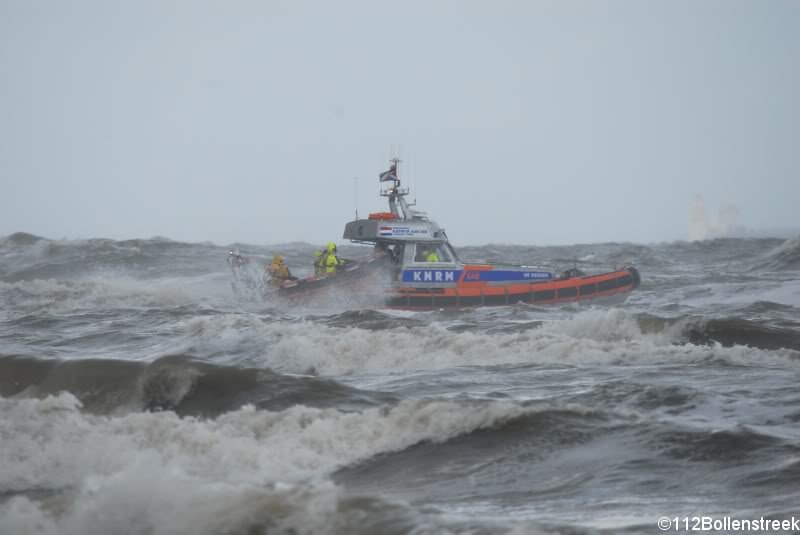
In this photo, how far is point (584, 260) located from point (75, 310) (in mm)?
30220

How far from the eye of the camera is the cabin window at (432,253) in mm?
20938

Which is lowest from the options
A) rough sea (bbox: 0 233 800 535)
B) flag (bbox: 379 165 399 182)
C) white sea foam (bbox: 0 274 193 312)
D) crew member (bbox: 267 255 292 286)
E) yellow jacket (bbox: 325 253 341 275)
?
rough sea (bbox: 0 233 800 535)

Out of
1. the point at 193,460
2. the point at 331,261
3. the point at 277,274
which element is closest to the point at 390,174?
the point at 331,261

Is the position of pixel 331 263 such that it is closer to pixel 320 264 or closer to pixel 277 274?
pixel 320 264

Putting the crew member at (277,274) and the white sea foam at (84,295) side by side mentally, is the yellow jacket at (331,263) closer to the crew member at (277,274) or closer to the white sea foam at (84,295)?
the crew member at (277,274)

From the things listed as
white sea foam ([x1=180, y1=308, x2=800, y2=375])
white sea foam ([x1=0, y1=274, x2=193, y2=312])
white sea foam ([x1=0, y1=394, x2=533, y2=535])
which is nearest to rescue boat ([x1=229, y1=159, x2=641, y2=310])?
white sea foam ([x1=0, y1=274, x2=193, y2=312])

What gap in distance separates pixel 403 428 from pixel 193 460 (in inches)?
73.8

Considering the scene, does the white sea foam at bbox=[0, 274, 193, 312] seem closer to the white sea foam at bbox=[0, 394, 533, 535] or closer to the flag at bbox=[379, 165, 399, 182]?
the flag at bbox=[379, 165, 399, 182]

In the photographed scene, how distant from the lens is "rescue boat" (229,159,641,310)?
2038 centimetres

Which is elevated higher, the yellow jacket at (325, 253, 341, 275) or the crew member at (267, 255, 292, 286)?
the yellow jacket at (325, 253, 341, 275)

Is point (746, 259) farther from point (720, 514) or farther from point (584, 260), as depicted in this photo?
point (720, 514)

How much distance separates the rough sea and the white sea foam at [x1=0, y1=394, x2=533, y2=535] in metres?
0.02

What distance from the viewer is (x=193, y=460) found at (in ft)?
22.7

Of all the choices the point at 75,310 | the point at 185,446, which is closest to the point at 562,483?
the point at 185,446
